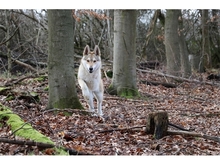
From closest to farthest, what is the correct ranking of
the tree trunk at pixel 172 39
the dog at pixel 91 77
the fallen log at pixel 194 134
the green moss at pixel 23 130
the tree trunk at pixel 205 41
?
the green moss at pixel 23 130 < the fallen log at pixel 194 134 < the dog at pixel 91 77 < the tree trunk at pixel 172 39 < the tree trunk at pixel 205 41

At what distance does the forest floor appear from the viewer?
16.6 feet

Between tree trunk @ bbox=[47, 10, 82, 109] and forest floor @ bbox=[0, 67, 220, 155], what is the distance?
1.07ft

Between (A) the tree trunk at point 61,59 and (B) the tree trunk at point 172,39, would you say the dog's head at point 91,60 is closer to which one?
(A) the tree trunk at point 61,59

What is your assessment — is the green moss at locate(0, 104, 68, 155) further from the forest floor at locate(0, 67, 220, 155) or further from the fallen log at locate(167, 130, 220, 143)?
the fallen log at locate(167, 130, 220, 143)

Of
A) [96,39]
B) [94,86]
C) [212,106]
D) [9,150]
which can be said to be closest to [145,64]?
[96,39]

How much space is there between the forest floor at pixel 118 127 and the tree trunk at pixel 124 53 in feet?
2.42

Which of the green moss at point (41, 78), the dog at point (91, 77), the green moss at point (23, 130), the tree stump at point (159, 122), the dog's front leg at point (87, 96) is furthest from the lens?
the green moss at point (41, 78)

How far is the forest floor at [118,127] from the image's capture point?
5047 mm

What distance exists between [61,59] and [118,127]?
6.59ft

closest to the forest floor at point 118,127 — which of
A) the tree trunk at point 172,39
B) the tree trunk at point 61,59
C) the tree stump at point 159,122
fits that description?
the tree stump at point 159,122

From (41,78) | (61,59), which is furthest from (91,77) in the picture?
(41,78)

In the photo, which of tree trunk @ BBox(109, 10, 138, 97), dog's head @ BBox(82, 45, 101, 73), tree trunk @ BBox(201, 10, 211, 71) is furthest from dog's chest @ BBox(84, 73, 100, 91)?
tree trunk @ BBox(201, 10, 211, 71)

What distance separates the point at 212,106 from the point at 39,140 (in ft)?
21.8

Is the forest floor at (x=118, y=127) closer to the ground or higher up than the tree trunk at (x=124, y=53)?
closer to the ground
